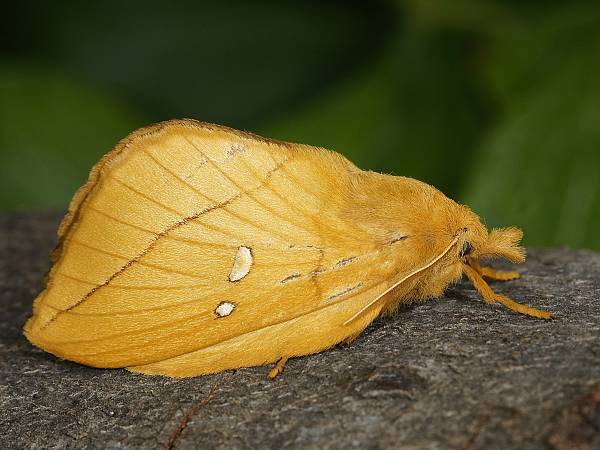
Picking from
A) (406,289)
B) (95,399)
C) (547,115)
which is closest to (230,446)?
(95,399)

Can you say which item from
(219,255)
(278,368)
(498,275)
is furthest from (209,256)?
(498,275)

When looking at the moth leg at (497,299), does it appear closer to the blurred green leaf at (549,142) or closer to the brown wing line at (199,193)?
the brown wing line at (199,193)

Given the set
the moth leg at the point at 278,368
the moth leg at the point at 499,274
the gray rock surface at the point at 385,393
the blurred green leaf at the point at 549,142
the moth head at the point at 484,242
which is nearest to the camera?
the gray rock surface at the point at 385,393

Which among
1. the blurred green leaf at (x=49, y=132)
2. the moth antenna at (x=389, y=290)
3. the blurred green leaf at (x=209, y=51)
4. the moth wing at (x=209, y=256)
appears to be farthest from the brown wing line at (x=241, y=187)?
the blurred green leaf at (x=209, y=51)

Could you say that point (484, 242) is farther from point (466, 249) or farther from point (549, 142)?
point (549, 142)

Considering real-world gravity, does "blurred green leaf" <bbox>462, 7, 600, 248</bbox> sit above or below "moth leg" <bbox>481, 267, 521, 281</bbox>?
above

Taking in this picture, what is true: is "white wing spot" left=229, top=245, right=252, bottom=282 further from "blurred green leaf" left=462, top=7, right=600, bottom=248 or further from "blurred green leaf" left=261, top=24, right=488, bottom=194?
"blurred green leaf" left=261, top=24, right=488, bottom=194

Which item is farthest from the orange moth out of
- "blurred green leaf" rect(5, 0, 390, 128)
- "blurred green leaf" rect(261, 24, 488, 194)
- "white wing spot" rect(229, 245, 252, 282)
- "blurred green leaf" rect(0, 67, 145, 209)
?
"blurred green leaf" rect(5, 0, 390, 128)
